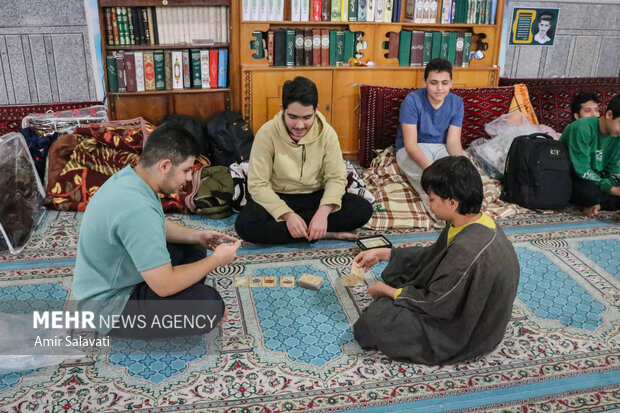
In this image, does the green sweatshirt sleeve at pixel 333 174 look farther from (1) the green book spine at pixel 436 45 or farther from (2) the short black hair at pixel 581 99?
(2) the short black hair at pixel 581 99

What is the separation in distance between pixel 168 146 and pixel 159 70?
8.42ft

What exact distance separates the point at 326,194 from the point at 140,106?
2075 millimetres

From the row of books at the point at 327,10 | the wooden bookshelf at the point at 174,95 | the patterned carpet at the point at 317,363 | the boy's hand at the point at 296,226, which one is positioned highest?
the row of books at the point at 327,10

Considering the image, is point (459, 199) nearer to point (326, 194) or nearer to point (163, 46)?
point (326, 194)

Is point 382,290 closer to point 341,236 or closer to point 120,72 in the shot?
point 341,236

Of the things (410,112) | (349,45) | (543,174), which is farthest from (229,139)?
(543,174)

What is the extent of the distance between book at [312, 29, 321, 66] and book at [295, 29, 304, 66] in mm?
89

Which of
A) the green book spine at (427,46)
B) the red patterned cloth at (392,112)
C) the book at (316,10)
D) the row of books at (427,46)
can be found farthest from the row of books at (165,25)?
the green book spine at (427,46)

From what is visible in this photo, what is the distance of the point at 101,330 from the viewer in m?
A: 2.17

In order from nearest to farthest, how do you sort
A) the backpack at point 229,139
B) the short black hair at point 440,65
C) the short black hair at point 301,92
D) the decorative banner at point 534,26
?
the short black hair at point 301,92
the short black hair at point 440,65
the backpack at point 229,139
the decorative banner at point 534,26

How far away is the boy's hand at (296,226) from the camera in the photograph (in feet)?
9.58

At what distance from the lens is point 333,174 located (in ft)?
10.2

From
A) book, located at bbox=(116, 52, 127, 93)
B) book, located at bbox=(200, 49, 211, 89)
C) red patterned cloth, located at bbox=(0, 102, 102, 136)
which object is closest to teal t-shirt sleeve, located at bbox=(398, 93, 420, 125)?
Answer: book, located at bbox=(200, 49, 211, 89)

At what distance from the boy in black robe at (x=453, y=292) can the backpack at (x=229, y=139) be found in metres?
2.18
